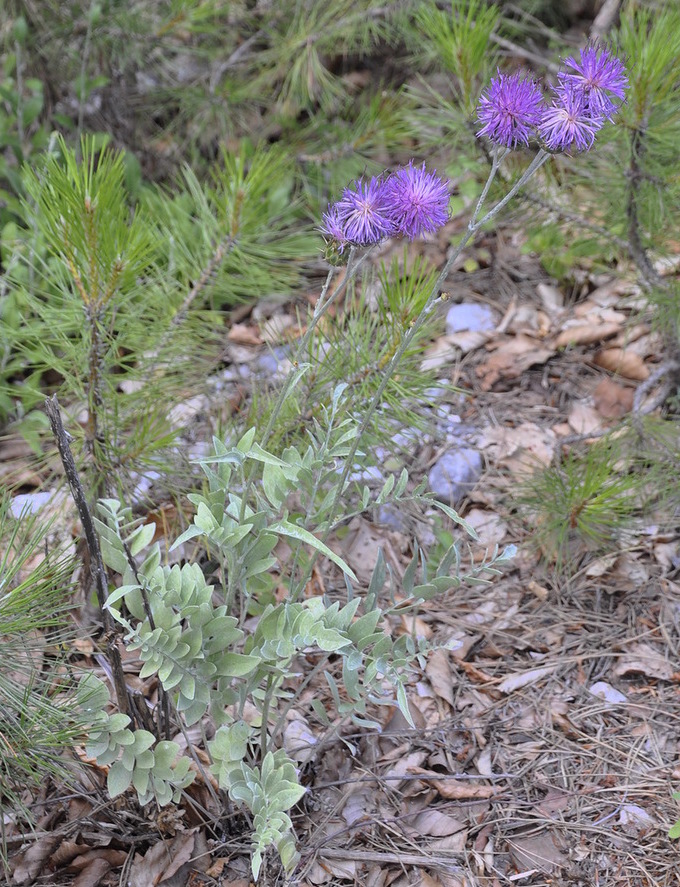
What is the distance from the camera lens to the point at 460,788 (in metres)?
1.58

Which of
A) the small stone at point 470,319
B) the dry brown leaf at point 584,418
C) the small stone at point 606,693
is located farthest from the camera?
the small stone at point 470,319

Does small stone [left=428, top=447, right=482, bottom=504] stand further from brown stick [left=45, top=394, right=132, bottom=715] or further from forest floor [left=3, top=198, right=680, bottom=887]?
brown stick [left=45, top=394, right=132, bottom=715]

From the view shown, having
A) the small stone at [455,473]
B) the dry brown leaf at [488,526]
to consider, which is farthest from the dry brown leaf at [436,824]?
the small stone at [455,473]

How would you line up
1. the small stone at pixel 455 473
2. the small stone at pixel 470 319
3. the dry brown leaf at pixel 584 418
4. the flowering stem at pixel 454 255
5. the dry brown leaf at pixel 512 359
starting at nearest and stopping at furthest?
the flowering stem at pixel 454 255 < the small stone at pixel 455 473 < the dry brown leaf at pixel 584 418 < the dry brown leaf at pixel 512 359 < the small stone at pixel 470 319

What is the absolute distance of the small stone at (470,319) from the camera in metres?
2.73

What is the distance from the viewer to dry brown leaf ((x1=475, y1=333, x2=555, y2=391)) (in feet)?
8.46

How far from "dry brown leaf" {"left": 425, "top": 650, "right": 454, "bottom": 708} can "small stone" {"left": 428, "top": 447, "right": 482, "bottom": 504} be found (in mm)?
481

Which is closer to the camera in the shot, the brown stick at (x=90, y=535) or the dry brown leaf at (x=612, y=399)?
the brown stick at (x=90, y=535)

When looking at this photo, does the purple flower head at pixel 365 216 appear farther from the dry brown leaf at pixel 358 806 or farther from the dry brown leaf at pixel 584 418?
the dry brown leaf at pixel 584 418

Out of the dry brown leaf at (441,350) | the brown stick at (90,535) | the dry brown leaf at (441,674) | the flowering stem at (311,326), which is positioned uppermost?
the flowering stem at (311,326)

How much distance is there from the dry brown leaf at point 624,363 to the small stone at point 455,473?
54 cm

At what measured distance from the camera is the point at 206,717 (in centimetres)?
165

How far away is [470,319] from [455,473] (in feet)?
2.31

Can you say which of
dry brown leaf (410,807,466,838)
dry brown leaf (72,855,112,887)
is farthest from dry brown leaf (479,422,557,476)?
dry brown leaf (72,855,112,887)
